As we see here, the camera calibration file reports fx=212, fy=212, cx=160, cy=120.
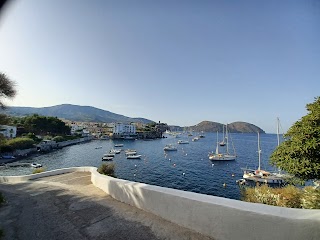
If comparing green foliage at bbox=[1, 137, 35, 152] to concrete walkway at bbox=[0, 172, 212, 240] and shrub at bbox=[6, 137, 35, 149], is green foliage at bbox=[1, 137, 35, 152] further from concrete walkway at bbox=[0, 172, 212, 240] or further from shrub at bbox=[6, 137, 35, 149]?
concrete walkway at bbox=[0, 172, 212, 240]

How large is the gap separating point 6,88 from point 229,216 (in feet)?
32.2

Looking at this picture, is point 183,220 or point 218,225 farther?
point 183,220

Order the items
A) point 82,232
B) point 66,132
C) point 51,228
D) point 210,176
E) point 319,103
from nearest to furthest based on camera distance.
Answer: point 82,232
point 51,228
point 319,103
point 210,176
point 66,132

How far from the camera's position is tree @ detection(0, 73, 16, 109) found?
8.77 metres

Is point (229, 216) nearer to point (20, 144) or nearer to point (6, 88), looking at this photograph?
point (6, 88)

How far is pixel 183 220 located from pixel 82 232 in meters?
2.12

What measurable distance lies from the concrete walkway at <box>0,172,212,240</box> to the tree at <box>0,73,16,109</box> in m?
4.51

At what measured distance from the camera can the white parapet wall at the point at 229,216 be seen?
9.36ft

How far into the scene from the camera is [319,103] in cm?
605

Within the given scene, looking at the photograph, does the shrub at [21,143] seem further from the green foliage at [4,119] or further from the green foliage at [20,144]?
the green foliage at [4,119]

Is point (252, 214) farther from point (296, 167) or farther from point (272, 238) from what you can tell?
point (296, 167)

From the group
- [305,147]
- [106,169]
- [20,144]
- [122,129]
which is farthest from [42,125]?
[305,147]

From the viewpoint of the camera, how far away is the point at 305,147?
18.9ft

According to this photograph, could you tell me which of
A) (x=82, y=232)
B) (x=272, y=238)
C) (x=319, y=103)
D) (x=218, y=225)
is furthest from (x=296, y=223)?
(x=319, y=103)
